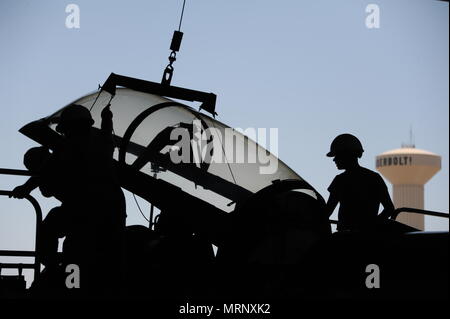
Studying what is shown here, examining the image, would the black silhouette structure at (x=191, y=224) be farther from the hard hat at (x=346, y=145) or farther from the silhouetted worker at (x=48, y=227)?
the hard hat at (x=346, y=145)

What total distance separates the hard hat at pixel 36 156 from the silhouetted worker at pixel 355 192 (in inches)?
108

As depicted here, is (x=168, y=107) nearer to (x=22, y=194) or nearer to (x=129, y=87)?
(x=129, y=87)

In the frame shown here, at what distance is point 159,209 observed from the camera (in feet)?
20.8

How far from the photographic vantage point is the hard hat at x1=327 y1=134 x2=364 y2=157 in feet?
23.7

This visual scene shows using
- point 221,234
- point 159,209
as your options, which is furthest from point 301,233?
point 159,209

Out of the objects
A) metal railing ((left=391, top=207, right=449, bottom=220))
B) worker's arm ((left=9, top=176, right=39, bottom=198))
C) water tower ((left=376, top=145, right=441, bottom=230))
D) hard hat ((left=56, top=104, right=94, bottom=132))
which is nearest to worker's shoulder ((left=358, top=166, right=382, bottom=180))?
metal railing ((left=391, top=207, right=449, bottom=220))

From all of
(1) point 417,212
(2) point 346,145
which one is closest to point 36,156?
(2) point 346,145

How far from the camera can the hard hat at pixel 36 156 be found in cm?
671

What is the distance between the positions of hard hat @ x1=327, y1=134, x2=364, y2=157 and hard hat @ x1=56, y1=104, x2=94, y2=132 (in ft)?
8.25

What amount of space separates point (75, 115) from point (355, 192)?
9.09 feet

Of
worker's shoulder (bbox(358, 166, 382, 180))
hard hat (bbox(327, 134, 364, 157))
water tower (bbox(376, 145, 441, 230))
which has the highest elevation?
water tower (bbox(376, 145, 441, 230))

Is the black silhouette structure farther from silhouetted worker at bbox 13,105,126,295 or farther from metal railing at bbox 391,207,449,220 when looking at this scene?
metal railing at bbox 391,207,449,220

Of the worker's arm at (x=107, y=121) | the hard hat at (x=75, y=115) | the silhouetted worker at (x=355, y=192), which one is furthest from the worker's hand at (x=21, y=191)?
the silhouetted worker at (x=355, y=192)

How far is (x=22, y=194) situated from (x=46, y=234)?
415mm
